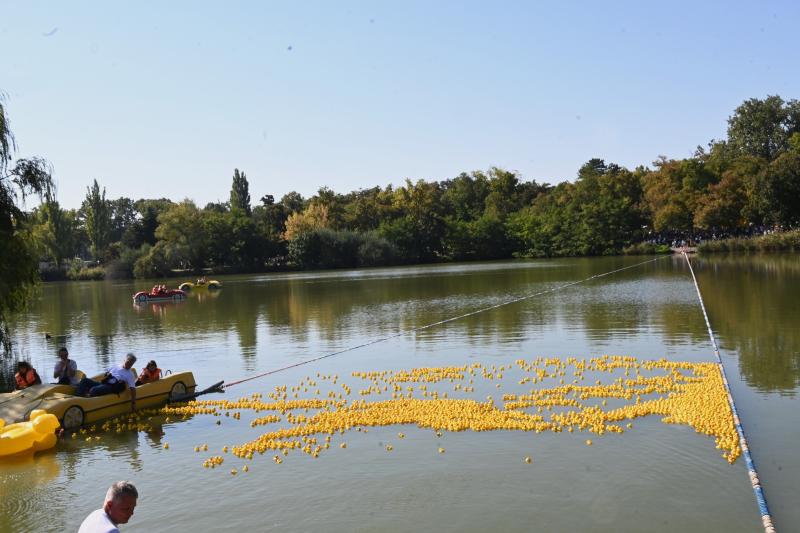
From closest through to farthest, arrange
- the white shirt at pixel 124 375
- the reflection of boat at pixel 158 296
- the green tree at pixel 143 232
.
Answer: the white shirt at pixel 124 375 → the reflection of boat at pixel 158 296 → the green tree at pixel 143 232

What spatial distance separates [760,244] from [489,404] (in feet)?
261

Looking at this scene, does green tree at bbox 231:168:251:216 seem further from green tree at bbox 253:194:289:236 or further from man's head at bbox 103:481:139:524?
man's head at bbox 103:481:139:524

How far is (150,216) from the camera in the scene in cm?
12481

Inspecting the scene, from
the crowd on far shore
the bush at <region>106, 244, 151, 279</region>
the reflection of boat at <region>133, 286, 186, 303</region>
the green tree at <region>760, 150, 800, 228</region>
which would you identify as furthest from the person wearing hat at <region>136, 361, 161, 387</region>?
the bush at <region>106, 244, 151, 279</region>

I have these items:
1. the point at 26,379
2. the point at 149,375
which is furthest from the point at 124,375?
the point at 26,379

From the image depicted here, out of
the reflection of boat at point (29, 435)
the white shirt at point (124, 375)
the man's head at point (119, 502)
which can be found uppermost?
the man's head at point (119, 502)

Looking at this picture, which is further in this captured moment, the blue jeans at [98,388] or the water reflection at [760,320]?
the water reflection at [760,320]

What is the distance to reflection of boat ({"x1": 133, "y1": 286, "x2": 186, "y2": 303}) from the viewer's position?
189 feet

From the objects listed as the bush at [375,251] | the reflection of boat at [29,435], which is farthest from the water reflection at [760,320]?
the bush at [375,251]

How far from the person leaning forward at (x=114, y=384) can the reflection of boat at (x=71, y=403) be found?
13 centimetres

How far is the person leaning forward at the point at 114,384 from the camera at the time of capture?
16.8 meters

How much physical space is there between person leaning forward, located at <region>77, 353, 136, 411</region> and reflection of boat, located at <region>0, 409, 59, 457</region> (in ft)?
5.71

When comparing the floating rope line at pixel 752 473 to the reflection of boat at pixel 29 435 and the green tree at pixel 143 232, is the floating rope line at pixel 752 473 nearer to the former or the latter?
the reflection of boat at pixel 29 435

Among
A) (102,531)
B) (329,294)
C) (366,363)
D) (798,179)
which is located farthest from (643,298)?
(798,179)
